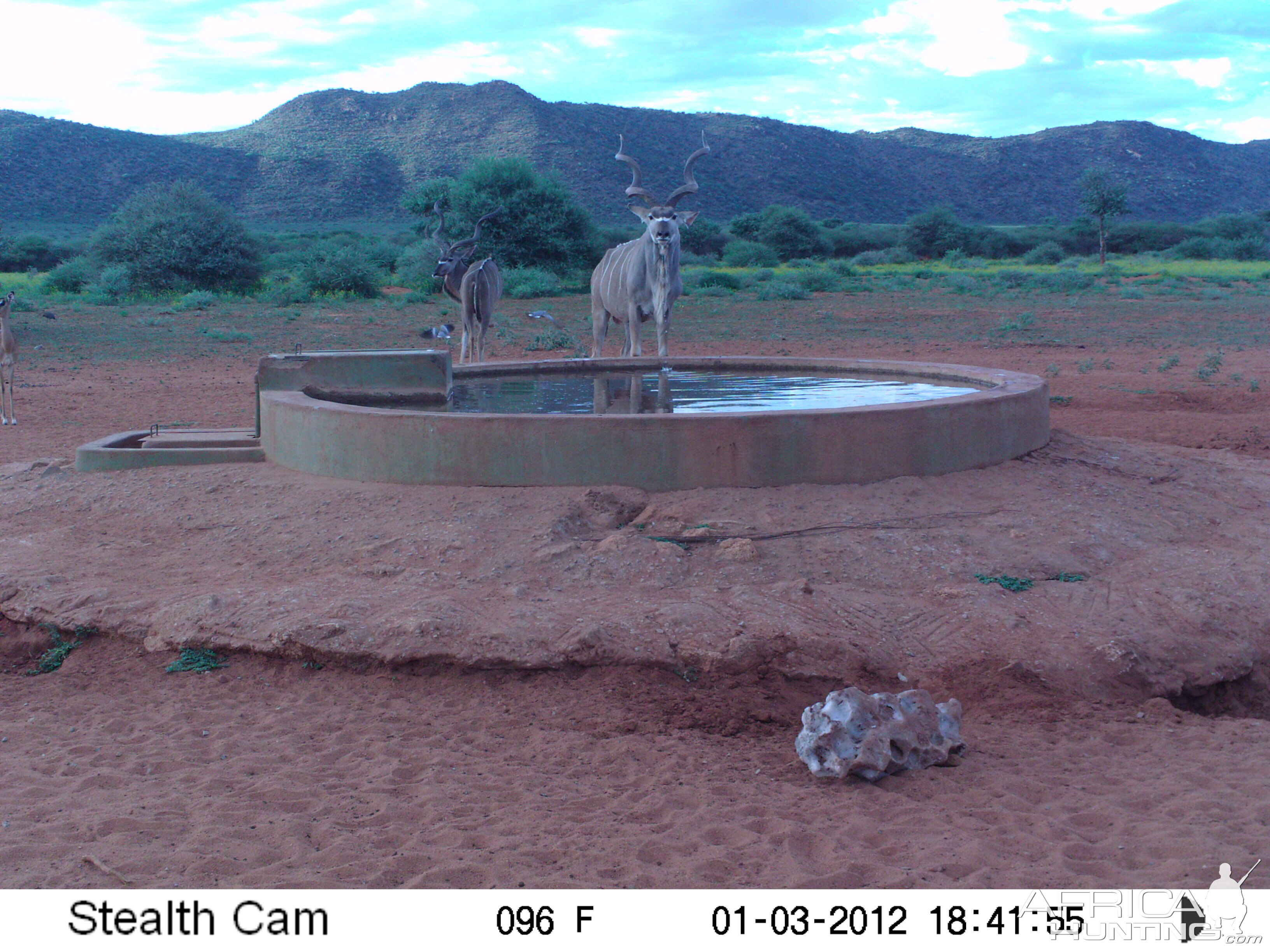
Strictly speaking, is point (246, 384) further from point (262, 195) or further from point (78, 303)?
point (262, 195)

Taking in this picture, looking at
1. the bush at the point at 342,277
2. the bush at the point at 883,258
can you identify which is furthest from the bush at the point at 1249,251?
the bush at the point at 342,277

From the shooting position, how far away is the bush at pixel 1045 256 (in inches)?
1805

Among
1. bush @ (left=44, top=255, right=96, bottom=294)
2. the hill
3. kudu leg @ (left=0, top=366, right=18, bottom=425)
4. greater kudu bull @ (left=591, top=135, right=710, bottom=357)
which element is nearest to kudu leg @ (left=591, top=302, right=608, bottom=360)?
greater kudu bull @ (left=591, top=135, right=710, bottom=357)

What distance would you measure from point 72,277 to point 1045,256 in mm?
35224

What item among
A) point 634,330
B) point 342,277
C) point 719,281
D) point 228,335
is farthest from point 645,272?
point 719,281

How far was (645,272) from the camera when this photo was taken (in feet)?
38.2

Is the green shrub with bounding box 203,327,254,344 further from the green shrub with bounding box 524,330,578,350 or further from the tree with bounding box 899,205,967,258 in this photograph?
the tree with bounding box 899,205,967,258

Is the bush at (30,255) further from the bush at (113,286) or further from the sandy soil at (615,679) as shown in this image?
the sandy soil at (615,679)

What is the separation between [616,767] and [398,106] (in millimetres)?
77516

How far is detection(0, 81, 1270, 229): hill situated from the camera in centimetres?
6234

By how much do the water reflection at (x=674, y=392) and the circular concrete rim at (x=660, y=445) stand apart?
2.18ft

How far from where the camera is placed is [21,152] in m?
61.2

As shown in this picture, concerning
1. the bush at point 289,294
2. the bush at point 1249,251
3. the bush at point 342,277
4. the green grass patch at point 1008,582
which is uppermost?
the bush at point 1249,251

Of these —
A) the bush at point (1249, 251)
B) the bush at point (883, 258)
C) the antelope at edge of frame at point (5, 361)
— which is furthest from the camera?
the bush at point (883, 258)
